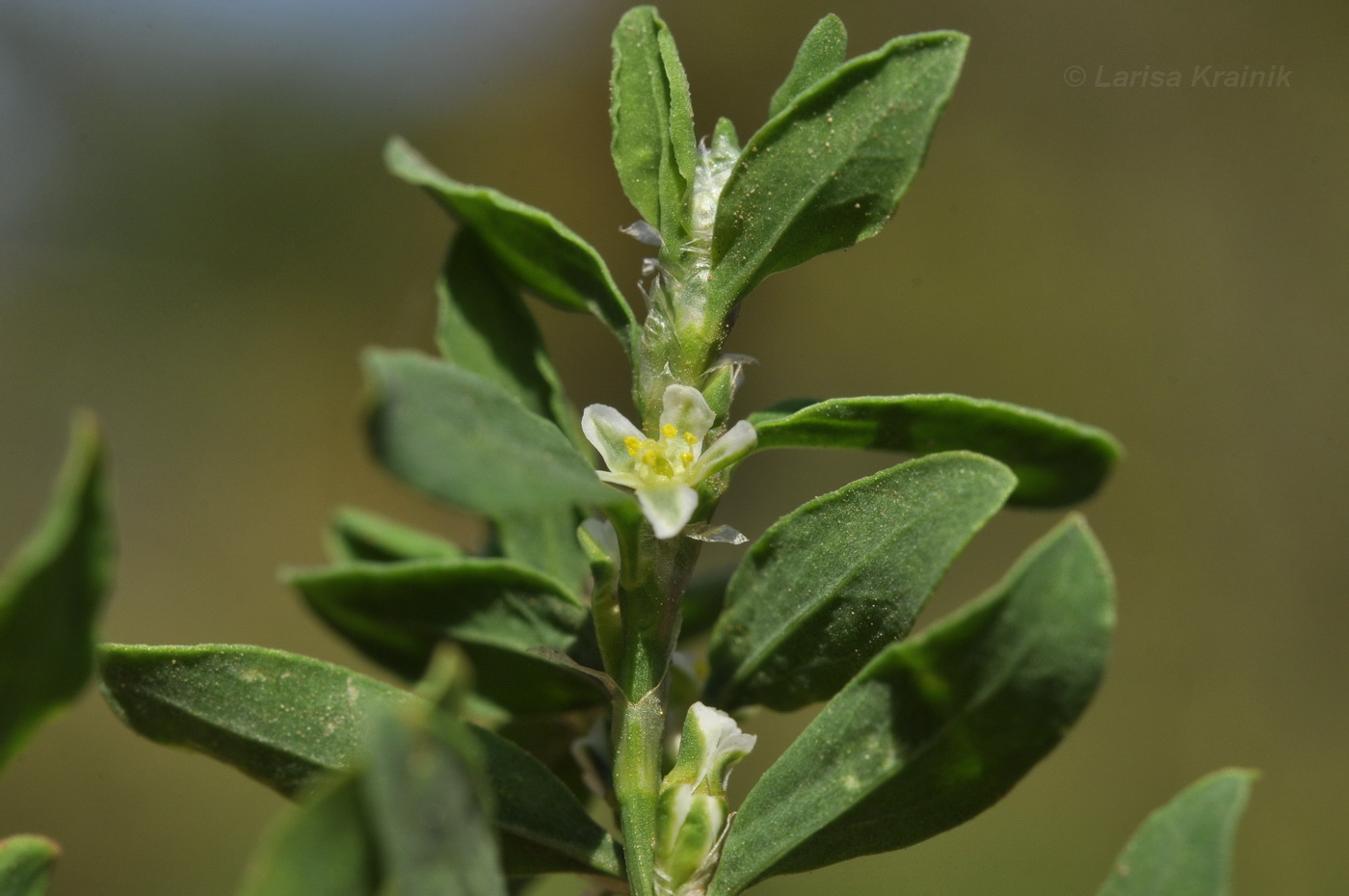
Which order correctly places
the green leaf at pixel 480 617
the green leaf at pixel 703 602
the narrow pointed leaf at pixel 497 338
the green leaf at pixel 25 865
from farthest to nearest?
the green leaf at pixel 703 602 < the narrow pointed leaf at pixel 497 338 < the green leaf at pixel 480 617 < the green leaf at pixel 25 865

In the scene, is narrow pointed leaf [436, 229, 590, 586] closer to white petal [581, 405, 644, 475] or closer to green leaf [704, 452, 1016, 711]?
white petal [581, 405, 644, 475]

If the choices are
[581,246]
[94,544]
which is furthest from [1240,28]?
[94,544]

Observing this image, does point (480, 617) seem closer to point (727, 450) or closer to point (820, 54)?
point (727, 450)

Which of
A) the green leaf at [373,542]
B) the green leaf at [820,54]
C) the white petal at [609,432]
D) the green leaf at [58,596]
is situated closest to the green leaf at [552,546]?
the green leaf at [373,542]

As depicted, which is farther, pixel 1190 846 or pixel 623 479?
pixel 623 479

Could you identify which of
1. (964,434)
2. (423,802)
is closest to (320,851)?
(423,802)

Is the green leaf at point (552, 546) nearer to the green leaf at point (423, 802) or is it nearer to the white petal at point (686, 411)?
the white petal at point (686, 411)

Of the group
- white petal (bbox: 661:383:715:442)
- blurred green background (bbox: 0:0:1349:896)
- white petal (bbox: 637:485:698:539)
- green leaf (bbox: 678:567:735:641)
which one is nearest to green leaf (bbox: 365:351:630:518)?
white petal (bbox: 637:485:698:539)
